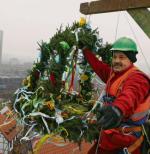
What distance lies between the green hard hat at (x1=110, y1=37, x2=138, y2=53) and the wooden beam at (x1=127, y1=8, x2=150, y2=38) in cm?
15

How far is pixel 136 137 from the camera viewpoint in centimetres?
329

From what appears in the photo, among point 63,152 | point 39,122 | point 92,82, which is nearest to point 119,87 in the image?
point 39,122

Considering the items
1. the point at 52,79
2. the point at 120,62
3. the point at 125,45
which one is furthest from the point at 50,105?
the point at 125,45

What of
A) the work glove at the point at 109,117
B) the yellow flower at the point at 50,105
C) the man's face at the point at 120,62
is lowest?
the yellow flower at the point at 50,105

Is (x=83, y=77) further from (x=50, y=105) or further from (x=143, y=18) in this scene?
(x=143, y=18)

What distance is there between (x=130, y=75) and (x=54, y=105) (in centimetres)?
62

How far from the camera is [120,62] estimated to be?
10.9 feet

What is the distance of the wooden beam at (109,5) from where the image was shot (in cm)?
327

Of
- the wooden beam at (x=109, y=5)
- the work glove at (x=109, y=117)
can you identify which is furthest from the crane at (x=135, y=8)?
the work glove at (x=109, y=117)

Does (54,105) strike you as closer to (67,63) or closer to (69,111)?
(69,111)

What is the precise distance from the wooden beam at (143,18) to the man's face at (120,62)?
0.24 meters

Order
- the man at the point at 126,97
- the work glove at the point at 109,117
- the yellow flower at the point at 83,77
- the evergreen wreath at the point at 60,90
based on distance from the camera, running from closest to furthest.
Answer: the work glove at the point at 109,117 → the man at the point at 126,97 → the evergreen wreath at the point at 60,90 → the yellow flower at the point at 83,77

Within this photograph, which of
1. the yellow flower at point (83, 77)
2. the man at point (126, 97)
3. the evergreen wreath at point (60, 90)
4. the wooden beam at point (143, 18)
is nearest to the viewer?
the man at point (126, 97)

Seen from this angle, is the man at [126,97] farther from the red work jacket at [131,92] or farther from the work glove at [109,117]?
the work glove at [109,117]
